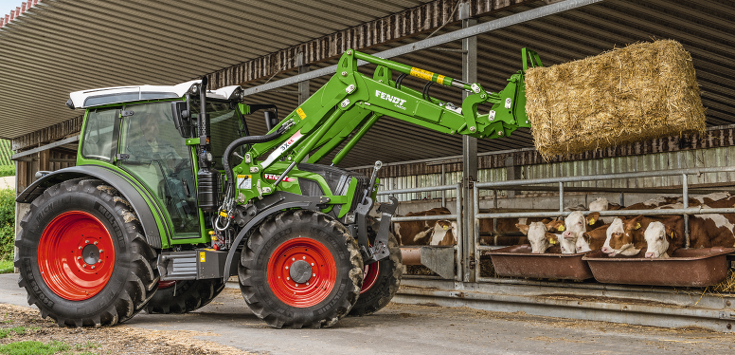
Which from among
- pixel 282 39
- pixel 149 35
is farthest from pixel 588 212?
pixel 149 35

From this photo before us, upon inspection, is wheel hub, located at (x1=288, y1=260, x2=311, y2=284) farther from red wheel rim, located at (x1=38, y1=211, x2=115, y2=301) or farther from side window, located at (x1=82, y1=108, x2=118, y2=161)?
side window, located at (x1=82, y1=108, x2=118, y2=161)

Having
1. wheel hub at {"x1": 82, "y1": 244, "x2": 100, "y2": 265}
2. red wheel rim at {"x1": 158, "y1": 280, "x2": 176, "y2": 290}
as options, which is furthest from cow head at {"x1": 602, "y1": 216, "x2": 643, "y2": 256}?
wheel hub at {"x1": 82, "y1": 244, "x2": 100, "y2": 265}

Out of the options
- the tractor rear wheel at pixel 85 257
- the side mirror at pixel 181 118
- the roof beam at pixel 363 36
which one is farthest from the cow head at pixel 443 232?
the tractor rear wheel at pixel 85 257

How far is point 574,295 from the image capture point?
7.10 meters

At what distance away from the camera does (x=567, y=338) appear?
5.59 meters

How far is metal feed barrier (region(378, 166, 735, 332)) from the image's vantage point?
243 inches

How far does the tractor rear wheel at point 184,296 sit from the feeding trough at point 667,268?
Result: 4205mm

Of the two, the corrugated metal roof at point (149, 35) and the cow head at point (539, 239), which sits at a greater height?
the corrugated metal roof at point (149, 35)

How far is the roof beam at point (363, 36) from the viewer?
9.43 metres

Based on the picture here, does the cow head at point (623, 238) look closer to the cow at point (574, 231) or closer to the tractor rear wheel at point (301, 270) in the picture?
the cow at point (574, 231)

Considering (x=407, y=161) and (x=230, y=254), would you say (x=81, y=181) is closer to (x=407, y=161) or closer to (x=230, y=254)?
(x=230, y=254)

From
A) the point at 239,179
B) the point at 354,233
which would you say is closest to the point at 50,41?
the point at 239,179

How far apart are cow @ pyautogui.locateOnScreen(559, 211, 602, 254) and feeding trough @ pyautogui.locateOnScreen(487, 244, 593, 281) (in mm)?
175

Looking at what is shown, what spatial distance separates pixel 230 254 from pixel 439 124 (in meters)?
2.36
